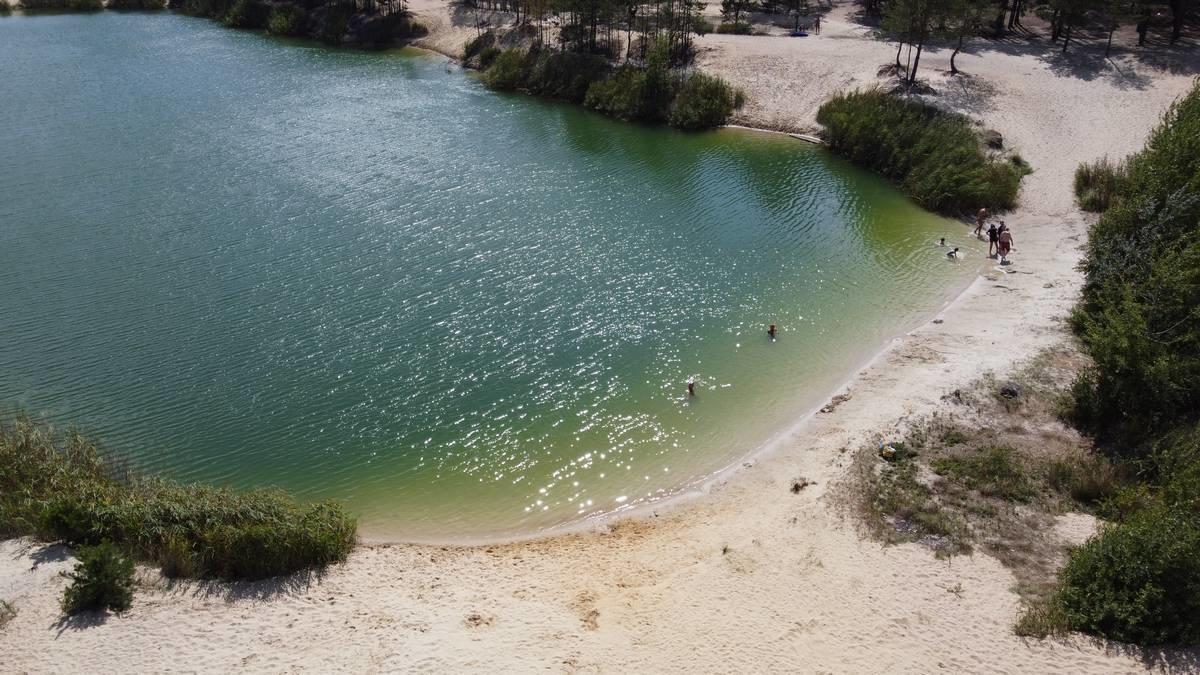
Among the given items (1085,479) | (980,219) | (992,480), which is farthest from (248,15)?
(1085,479)

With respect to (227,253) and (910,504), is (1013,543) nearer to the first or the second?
(910,504)

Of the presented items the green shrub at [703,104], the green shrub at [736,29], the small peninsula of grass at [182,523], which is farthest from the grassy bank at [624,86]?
the small peninsula of grass at [182,523]

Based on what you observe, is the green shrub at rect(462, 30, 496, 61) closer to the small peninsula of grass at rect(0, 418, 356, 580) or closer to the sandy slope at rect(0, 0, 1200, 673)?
the sandy slope at rect(0, 0, 1200, 673)

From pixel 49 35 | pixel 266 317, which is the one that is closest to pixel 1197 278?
pixel 266 317

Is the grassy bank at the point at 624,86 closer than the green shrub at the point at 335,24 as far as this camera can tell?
Yes

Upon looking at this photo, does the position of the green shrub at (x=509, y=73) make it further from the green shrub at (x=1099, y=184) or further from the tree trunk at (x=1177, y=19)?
the tree trunk at (x=1177, y=19)

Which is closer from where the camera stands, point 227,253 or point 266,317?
point 266,317

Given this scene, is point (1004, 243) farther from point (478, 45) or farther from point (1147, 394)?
point (478, 45)
